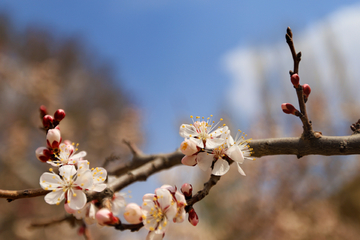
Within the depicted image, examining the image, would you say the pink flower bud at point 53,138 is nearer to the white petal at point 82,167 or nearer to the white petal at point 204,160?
the white petal at point 82,167

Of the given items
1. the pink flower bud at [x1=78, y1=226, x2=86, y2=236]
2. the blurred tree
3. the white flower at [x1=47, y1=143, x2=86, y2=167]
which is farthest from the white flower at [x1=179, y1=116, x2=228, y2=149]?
the blurred tree

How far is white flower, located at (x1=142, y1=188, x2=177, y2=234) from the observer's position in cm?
52

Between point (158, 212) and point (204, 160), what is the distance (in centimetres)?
17

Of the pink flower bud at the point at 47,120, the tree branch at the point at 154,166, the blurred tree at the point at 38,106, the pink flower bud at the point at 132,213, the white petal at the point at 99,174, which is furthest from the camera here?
the blurred tree at the point at 38,106

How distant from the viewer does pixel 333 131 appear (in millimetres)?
3197

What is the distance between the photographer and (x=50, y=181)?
0.59m

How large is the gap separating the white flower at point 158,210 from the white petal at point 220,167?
13 centimetres

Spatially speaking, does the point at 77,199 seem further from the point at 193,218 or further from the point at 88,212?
the point at 193,218

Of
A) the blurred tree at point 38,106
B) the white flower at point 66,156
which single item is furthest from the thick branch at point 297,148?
the blurred tree at point 38,106

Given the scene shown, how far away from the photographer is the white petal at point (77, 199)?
56cm

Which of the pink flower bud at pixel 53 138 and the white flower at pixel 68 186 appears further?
the pink flower bud at pixel 53 138

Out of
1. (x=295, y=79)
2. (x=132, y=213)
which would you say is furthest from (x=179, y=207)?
(x=295, y=79)

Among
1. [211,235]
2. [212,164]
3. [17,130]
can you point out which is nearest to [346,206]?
[211,235]

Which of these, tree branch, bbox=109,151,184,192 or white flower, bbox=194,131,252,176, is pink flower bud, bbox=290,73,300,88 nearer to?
white flower, bbox=194,131,252,176
